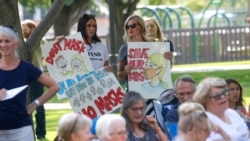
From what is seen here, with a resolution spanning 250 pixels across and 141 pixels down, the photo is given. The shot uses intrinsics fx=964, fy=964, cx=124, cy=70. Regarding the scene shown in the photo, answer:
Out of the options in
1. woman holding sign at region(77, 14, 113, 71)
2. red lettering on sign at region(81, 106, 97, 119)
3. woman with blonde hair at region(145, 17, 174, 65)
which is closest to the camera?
red lettering on sign at region(81, 106, 97, 119)

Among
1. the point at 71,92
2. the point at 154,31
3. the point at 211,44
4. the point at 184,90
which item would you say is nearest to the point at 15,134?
the point at 184,90

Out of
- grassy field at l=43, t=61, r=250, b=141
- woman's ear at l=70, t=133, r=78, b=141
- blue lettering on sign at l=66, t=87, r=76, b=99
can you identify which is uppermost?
woman's ear at l=70, t=133, r=78, b=141

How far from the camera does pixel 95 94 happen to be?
1120cm

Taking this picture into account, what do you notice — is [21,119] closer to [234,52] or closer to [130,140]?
[130,140]

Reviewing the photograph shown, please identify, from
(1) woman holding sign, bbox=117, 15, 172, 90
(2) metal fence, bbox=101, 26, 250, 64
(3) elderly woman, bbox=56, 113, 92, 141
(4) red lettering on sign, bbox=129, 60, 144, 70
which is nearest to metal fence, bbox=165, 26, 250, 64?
(2) metal fence, bbox=101, 26, 250, 64

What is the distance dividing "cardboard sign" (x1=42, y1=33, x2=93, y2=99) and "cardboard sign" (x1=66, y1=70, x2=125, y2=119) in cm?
14

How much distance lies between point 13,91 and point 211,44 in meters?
29.6

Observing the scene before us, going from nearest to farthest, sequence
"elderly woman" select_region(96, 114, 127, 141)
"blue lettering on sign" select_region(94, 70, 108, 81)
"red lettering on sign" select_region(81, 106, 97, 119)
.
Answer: "elderly woman" select_region(96, 114, 127, 141), "red lettering on sign" select_region(81, 106, 97, 119), "blue lettering on sign" select_region(94, 70, 108, 81)

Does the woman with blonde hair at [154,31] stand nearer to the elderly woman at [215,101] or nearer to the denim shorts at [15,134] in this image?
the elderly woman at [215,101]

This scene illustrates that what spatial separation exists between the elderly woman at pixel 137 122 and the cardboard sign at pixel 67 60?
2.86 meters

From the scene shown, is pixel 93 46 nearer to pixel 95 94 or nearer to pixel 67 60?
pixel 67 60

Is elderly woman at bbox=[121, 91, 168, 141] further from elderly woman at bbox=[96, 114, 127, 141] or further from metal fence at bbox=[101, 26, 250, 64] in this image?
metal fence at bbox=[101, 26, 250, 64]

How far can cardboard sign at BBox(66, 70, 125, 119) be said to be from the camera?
1112 centimetres

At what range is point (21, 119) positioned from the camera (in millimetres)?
8516
